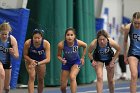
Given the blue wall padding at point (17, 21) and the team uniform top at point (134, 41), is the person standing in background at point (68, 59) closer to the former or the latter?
the team uniform top at point (134, 41)

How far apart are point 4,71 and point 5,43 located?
2.10 feet

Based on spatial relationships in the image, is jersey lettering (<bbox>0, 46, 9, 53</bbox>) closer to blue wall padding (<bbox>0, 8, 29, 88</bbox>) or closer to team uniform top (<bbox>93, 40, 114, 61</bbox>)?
team uniform top (<bbox>93, 40, 114, 61</bbox>)

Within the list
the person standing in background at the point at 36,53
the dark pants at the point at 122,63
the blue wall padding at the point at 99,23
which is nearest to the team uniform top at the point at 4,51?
the person standing in background at the point at 36,53

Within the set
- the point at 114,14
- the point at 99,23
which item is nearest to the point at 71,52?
the point at 99,23

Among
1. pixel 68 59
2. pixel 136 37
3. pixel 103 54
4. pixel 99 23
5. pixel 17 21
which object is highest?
pixel 17 21

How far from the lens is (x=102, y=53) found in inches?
412

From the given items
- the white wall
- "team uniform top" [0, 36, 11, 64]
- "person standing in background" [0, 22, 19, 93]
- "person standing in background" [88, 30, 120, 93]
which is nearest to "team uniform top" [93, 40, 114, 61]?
"person standing in background" [88, 30, 120, 93]

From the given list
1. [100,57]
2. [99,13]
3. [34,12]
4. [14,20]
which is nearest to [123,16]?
[99,13]

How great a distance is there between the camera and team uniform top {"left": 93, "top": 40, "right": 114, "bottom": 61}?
34.3ft

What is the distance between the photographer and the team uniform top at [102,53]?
1045 centimetres

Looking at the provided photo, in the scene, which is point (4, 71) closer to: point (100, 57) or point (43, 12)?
point (100, 57)

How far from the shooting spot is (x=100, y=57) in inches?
413

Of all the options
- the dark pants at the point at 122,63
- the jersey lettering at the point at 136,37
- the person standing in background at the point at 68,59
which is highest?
the jersey lettering at the point at 136,37

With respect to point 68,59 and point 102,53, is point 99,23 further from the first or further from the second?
point 68,59
